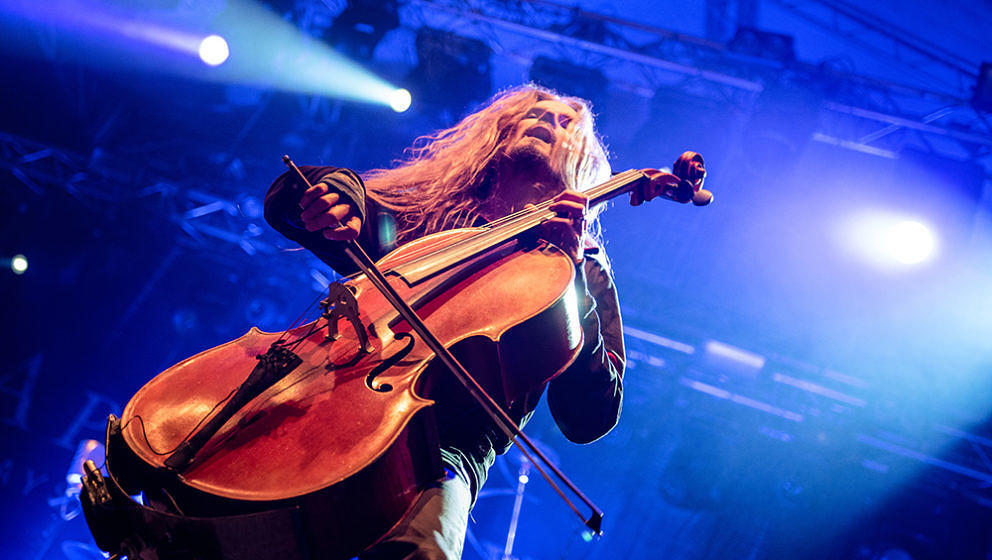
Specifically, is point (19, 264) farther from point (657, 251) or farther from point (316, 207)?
point (657, 251)

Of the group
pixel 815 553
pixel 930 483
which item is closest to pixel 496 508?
pixel 815 553

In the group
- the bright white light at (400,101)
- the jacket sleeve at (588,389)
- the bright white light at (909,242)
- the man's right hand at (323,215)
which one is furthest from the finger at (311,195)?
the bright white light at (909,242)

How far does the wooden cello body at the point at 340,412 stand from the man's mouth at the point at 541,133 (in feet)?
4.17

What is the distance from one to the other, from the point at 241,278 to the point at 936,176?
10.4 meters

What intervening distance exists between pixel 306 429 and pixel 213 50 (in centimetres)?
761

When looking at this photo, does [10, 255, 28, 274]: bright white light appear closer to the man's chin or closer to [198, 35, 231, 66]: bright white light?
[198, 35, 231, 66]: bright white light

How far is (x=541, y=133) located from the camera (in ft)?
8.38

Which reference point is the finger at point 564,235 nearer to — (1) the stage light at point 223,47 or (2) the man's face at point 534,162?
(2) the man's face at point 534,162

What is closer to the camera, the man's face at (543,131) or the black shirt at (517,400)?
the black shirt at (517,400)

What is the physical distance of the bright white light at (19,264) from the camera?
6.62 metres

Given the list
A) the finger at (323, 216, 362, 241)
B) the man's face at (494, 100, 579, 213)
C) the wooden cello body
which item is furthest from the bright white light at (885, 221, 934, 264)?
the finger at (323, 216, 362, 241)

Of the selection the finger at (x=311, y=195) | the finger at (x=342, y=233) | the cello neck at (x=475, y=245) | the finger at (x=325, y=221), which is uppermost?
the finger at (x=311, y=195)

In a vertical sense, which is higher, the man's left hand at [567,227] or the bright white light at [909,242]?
the man's left hand at [567,227]

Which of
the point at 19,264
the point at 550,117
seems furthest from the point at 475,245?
the point at 19,264
